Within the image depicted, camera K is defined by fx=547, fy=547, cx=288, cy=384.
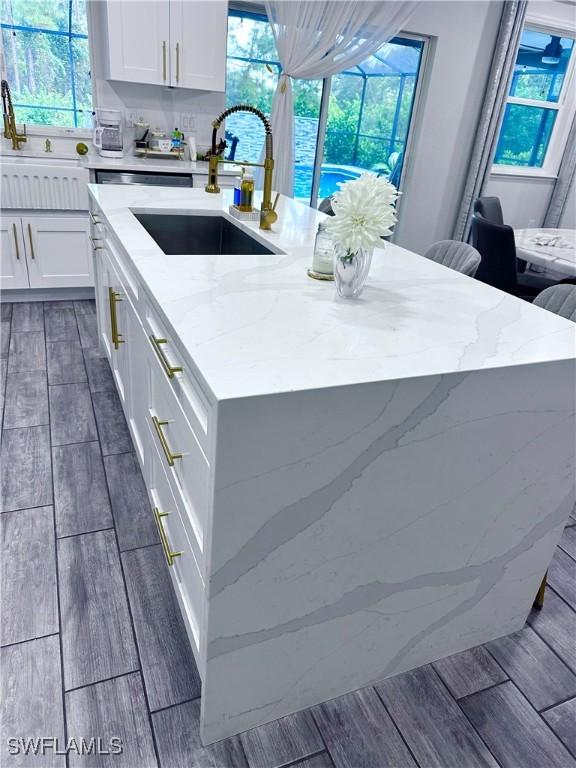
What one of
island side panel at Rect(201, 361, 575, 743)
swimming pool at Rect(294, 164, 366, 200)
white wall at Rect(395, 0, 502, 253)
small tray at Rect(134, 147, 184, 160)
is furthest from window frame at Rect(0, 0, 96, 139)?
island side panel at Rect(201, 361, 575, 743)

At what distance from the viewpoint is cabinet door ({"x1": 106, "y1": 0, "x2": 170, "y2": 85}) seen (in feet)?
11.4

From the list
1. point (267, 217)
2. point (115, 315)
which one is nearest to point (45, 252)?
point (115, 315)

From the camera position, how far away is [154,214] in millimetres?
2289

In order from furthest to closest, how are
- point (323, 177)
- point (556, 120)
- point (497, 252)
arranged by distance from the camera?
point (556, 120)
point (323, 177)
point (497, 252)

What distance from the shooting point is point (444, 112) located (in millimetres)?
4871

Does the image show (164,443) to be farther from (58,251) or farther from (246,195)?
(58,251)

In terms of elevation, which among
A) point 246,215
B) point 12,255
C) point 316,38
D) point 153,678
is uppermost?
point 316,38

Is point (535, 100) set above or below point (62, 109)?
above

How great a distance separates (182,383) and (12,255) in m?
3.01

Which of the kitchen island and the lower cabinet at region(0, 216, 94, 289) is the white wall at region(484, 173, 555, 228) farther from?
the kitchen island

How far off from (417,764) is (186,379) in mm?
1050

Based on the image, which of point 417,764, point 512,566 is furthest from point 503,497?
point 417,764

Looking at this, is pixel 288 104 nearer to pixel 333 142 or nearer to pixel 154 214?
pixel 333 142

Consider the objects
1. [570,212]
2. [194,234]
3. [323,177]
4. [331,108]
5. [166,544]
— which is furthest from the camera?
[570,212]
